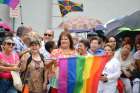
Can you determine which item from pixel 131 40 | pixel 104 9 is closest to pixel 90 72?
pixel 131 40

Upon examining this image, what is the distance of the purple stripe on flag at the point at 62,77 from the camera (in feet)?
31.5

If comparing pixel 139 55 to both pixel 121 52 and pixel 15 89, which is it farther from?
pixel 15 89

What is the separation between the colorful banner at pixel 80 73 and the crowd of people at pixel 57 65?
0.11 metres

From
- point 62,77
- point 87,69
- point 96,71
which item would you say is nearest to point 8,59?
point 62,77

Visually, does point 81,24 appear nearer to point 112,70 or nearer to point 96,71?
point 112,70

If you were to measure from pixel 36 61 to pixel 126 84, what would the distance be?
1.86 meters

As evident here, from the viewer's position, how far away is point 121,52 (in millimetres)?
10289

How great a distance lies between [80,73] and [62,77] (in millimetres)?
380

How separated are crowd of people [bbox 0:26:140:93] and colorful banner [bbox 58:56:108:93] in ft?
0.36

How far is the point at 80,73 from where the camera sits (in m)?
9.78

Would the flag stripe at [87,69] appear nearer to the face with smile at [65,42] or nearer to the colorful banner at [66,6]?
the face with smile at [65,42]

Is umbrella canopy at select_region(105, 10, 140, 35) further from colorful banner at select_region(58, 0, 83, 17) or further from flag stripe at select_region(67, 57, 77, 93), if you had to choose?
colorful banner at select_region(58, 0, 83, 17)

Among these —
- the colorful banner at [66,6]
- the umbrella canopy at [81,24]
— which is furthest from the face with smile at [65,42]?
the colorful banner at [66,6]

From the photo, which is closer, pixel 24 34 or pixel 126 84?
pixel 126 84
